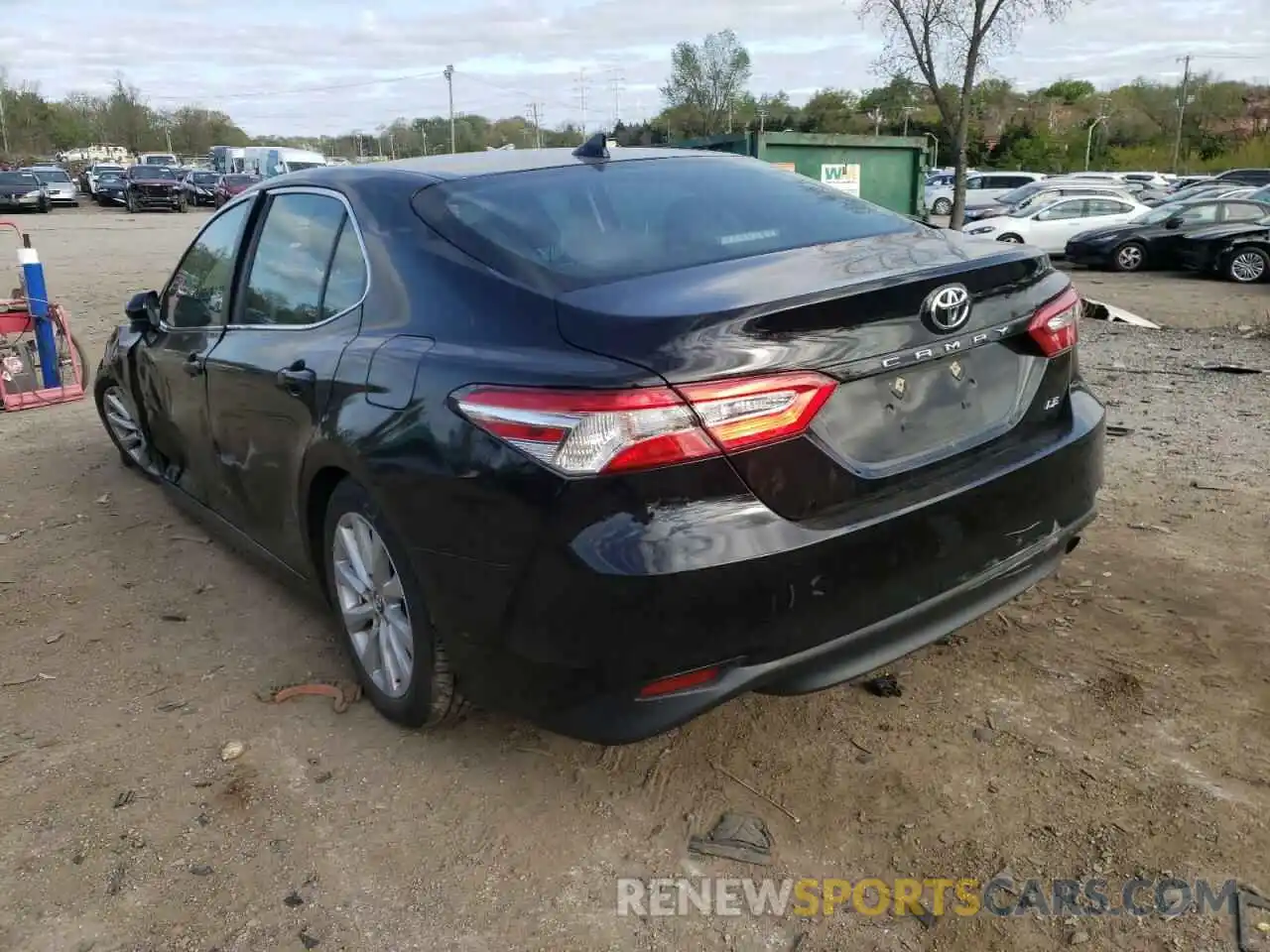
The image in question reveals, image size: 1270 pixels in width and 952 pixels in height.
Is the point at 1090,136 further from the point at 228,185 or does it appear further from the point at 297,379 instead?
the point at 297,379

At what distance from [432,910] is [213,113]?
113951 mm

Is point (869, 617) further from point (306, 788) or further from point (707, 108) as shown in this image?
point (707, 108)

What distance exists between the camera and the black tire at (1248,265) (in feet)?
54.5

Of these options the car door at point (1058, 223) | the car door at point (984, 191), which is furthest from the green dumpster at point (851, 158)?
the car door at point (984, 191)

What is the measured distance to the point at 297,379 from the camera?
10.2 feet

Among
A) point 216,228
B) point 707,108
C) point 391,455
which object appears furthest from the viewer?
point 707,108

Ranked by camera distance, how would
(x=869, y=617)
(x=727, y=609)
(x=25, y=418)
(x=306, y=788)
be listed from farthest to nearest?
(x=25, y=418) → (x=306, y=788) → (x=869, y=617) → (x=727, y=609)

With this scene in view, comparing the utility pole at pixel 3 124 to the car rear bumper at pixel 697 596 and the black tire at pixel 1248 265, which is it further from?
the car rear bumper at pixel 697 596

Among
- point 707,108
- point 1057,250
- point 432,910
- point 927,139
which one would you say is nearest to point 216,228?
point 432,910

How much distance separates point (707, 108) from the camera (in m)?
77.4

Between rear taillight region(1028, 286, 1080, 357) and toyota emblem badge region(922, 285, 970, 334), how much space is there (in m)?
0.33

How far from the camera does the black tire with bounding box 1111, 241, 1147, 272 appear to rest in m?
18.7

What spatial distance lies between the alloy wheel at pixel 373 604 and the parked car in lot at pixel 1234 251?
695 inches

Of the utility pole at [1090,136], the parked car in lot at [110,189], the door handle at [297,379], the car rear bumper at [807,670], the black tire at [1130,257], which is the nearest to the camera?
the car rear bumper at [807,670]
